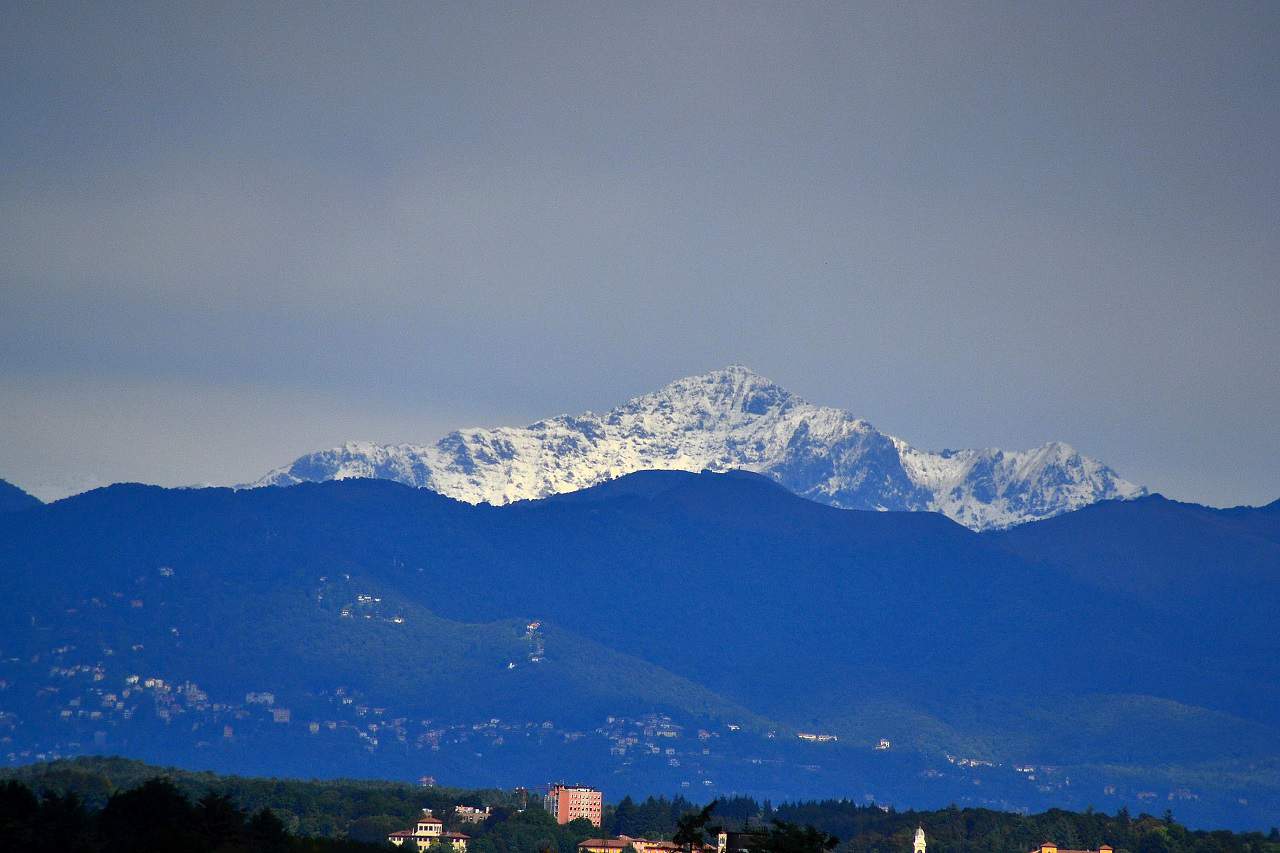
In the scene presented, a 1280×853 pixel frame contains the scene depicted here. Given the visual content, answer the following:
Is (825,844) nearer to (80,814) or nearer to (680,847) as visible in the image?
(680,847)

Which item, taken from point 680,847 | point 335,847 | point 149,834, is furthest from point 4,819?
point 335,847

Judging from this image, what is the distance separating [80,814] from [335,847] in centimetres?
3228

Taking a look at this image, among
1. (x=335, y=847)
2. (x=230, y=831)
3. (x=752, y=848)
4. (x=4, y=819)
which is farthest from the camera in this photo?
(x=335, y=847)

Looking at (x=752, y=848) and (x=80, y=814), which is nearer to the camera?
(x=752, y=848)

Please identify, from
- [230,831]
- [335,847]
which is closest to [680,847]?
[230,831]

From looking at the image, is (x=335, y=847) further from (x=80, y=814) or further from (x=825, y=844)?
(x=825, y=844)

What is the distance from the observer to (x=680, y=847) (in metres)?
109

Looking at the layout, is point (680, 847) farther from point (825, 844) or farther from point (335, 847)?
point (335, 847)

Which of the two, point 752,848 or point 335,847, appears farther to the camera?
point 335,847

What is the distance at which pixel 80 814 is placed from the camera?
12606cm

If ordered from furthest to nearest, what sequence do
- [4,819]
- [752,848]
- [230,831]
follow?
[230,831] → [4,819] → [752,848]

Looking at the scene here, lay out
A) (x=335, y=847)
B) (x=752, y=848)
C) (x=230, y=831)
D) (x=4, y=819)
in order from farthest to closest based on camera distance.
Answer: (x=335, y=847)
(x=230, y=831)
(x=4, y=819)
(x=752, y=848)

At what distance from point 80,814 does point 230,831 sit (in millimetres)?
7792

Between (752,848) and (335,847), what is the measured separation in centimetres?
5521
